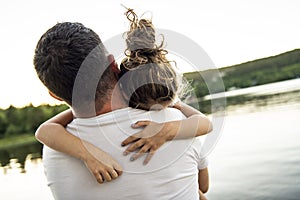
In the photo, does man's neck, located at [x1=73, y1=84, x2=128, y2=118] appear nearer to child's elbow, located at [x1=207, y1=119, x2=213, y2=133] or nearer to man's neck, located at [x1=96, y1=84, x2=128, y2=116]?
man's neck, located at [x1=96, y1=84, x2=128, y2=116]

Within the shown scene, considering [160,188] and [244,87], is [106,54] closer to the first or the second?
[160,188]

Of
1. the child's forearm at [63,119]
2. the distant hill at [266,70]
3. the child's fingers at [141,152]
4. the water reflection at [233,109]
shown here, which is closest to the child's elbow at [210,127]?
the child's fingers at [141,152]

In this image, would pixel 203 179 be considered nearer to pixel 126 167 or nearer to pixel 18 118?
pixel 126 167

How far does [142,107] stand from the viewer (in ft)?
3.76

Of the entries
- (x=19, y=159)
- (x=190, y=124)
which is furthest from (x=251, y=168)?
(x=19, y=159)

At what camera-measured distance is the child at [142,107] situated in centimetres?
111

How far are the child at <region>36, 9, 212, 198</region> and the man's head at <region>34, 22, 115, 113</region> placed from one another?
0.25 ft

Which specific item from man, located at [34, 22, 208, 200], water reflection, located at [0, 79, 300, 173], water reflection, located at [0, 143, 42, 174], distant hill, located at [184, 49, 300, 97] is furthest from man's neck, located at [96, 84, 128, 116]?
distant hill, located at [184, 49, 300, 97]

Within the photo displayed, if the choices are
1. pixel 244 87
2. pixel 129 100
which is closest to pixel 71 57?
pixel 129 100

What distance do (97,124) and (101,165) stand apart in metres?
0.10

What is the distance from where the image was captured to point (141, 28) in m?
1.25

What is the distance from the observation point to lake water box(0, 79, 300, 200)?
3.42m

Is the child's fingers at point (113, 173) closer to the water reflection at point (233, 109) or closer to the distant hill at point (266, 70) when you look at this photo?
the water reflection at point (233, 109)

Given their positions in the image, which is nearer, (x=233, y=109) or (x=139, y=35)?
(x=139, y=35)
